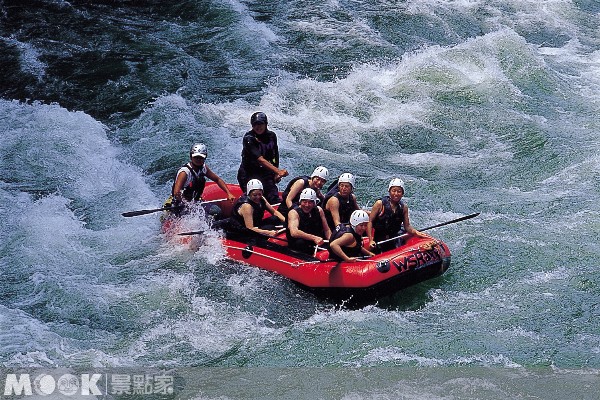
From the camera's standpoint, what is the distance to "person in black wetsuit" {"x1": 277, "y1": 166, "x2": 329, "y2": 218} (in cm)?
1084

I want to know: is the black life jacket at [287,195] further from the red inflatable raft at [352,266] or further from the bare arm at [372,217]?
the bare arm at [372,217]

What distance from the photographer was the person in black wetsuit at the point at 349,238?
10047mm

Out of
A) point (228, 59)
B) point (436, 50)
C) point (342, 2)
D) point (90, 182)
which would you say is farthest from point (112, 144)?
point (342, 2)

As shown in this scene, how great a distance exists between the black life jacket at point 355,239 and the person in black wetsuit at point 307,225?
266 millimetres

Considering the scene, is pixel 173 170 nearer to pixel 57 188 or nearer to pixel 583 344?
pixel 57 188

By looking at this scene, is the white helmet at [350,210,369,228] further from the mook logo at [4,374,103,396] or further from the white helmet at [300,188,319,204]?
the mook logo at [4,374,103,396]

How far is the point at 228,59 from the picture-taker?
1808 cm

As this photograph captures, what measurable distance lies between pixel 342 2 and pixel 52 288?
12.4 metres

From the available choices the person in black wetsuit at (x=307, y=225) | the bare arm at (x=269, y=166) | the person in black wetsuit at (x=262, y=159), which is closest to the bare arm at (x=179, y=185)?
the person in black wetsuit at (x=262, y=159)

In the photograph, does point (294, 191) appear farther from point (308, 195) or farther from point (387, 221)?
point (387, 221)

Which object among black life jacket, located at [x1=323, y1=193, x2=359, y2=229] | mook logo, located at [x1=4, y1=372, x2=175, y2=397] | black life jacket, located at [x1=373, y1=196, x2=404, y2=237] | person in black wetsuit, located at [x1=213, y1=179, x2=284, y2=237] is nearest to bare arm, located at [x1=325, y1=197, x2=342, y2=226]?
black life jacket, located at [x1=323, y1=193, x2=359, y2=229]

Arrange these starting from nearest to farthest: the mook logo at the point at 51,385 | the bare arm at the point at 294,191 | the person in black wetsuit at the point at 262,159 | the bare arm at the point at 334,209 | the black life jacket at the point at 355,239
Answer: the mook logo at the point at 51,385 → the black life jacket at the point at 355,239 → the bare arm at the point at 334,209 → the bare arm at the point at 294,191 → the person in black wetsuit at the point at 262,159

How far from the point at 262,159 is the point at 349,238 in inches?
78.6

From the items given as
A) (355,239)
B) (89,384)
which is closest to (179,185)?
(355,239)
